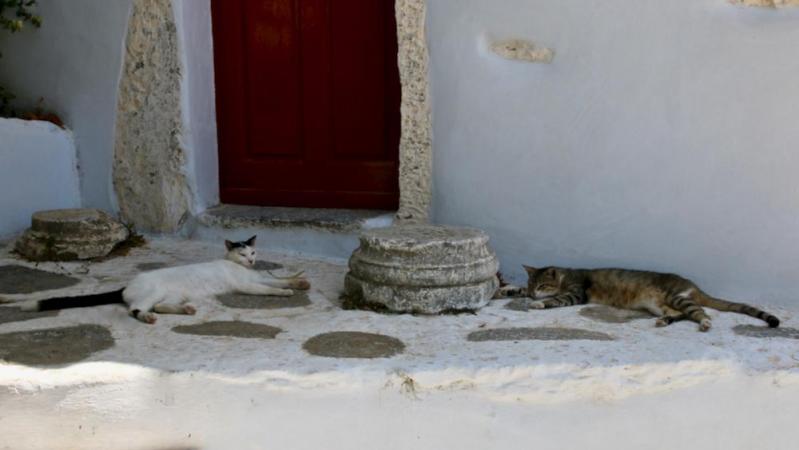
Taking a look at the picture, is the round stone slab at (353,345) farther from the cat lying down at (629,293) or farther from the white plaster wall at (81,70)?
the white plaster wall at (81,70)

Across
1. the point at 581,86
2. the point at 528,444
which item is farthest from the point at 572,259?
the point at 528,444

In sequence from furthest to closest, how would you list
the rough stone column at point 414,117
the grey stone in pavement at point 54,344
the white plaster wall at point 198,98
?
the white plaster wall at point 198,98 < the rough stone column at point 414,117 < the grey stone in pavement at point 54,344

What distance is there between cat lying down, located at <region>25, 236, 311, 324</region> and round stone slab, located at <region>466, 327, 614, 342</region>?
3.75ft

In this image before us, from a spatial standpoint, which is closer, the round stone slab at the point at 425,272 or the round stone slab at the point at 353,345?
the round stone slab at the point at 353,345

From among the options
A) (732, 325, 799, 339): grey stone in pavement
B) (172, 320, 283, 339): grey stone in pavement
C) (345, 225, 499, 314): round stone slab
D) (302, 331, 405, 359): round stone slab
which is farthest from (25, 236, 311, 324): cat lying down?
(732, 325, 799, 339): grey stone in pavement

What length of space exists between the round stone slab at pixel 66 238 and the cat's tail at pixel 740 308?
3407mm

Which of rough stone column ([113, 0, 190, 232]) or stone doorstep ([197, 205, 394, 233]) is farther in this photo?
rough stone column ([113, 0, 190, 232])

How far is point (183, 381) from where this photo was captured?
263cm

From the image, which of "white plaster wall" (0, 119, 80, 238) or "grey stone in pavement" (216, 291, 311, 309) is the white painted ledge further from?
"white plaster wall" (0, 119, 80, 238)

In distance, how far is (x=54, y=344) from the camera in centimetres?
296

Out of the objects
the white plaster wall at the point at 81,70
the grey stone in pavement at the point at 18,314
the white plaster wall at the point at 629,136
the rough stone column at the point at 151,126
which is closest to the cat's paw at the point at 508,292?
the white plaster wall at the point at 629,136

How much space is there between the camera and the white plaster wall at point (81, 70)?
4.96m

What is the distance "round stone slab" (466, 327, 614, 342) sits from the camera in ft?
9.95

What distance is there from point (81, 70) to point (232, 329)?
2.82 m
